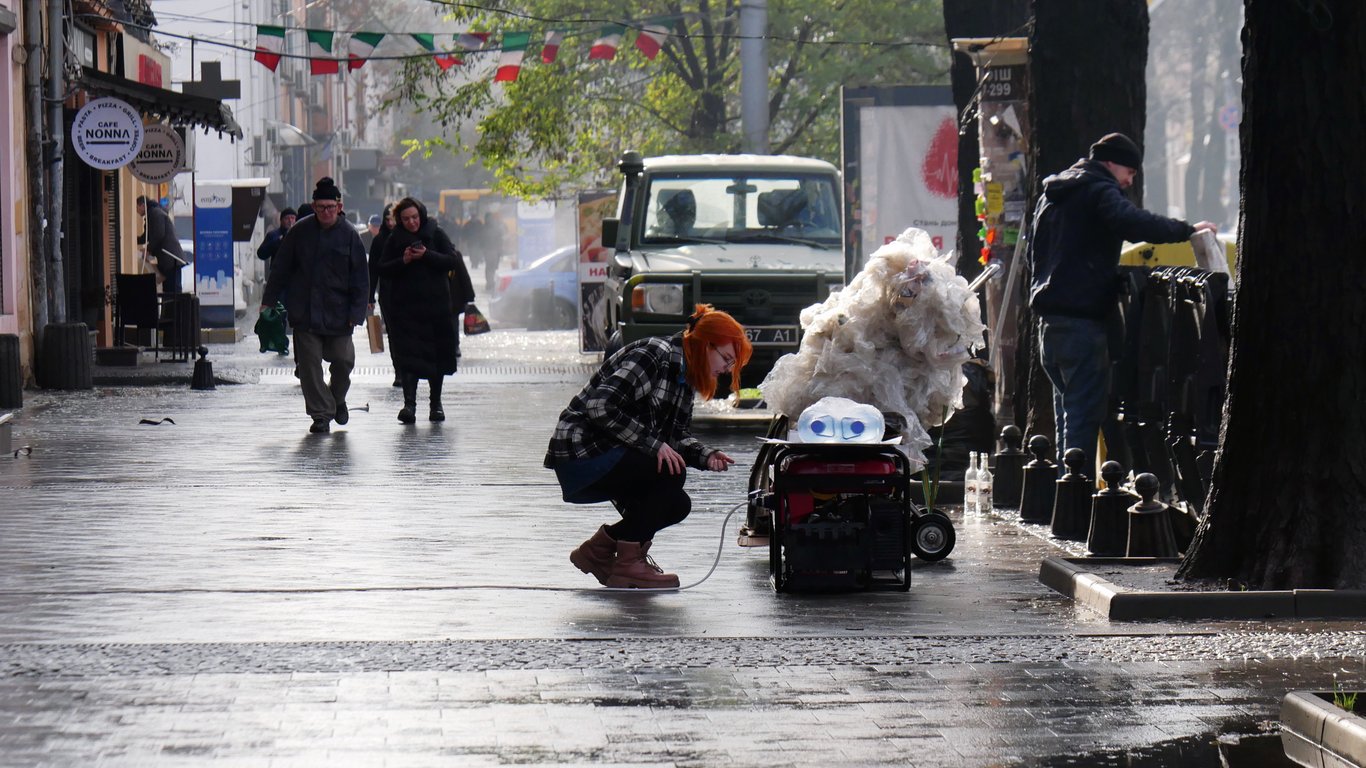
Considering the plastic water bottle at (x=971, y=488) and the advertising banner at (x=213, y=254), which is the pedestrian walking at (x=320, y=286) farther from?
the advertising banner at (x=213, y=254)

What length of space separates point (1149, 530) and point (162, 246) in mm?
21971

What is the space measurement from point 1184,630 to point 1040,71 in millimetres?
5881

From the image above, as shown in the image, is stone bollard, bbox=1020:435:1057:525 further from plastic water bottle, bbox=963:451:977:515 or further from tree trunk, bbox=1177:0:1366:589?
tree trunk, bbox=1177:0:1366:589

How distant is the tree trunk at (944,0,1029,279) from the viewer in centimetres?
1736

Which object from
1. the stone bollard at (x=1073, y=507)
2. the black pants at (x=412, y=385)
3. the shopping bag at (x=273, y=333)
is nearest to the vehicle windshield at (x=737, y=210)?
the black pants at (x=412, y=385)

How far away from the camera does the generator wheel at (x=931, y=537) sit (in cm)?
991

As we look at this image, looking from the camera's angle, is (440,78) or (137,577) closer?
(137,577)

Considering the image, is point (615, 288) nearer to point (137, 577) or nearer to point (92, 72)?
point (92, 72)

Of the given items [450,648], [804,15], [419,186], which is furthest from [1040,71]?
[419,186]

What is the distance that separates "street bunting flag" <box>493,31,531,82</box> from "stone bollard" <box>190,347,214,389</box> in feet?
29.1

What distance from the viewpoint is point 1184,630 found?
26.4 ft

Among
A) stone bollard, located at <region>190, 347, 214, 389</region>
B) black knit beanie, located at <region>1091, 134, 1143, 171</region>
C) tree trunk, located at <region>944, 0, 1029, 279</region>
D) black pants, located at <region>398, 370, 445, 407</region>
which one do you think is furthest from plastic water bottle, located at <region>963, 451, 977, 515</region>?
stone bollard, located at <region>190, 347, 214, 389</region>

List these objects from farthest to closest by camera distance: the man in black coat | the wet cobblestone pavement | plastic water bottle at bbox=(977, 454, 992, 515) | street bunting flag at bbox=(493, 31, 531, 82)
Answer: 1. street bunting flag at bbox=(493, 31, 531, 82)
2. the man in black coat
3. plastic water bottle at bbox=(977, 454, 992, 515)
4. the wet cobblestone pavement

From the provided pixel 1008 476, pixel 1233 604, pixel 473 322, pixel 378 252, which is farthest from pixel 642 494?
pixel 473 322
